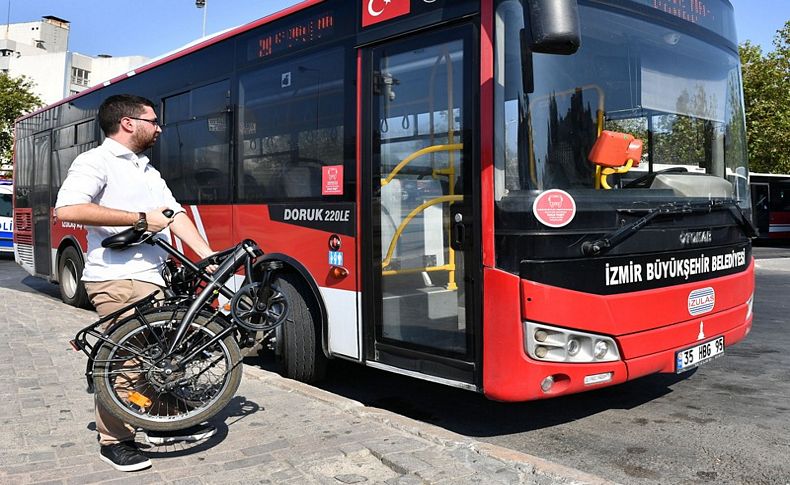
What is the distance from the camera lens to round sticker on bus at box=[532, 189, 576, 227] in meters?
4.07

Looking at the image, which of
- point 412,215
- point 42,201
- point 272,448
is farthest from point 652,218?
point 42,201

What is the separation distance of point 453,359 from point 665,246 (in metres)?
1.51

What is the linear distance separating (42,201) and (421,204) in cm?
882

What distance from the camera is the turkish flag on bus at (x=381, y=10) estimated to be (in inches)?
188

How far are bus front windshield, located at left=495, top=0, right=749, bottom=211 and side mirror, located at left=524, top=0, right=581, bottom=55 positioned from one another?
0.21 metres

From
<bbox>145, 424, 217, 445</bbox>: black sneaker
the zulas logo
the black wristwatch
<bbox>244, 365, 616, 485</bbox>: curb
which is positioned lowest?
<bbox>244, 365, 616, 485</bbox>: curb

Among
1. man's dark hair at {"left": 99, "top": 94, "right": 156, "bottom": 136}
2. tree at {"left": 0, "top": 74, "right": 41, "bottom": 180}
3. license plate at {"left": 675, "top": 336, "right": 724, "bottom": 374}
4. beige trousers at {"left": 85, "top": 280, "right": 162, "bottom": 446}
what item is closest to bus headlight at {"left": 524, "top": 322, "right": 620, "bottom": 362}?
license plate at {"left": 675, "top": 336, "right": 724, "bottom": 374}

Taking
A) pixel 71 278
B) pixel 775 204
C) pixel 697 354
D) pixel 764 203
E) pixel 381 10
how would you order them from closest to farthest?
1. pixel 697 354
2. pixel 381 10
3. pixel 71 278
4. pixel 764 203
5. pixel 775 204

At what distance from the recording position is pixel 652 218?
4.35 m

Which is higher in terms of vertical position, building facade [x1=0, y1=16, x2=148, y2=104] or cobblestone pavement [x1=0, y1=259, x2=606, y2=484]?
building facade [x1=0, y1=16, x2=148, y2=104]

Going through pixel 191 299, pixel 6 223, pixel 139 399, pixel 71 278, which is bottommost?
pixel 139 399

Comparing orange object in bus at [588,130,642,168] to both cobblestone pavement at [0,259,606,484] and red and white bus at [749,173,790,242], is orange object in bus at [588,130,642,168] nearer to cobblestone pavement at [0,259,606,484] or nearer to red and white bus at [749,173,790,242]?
cobblestone pavement at [0,259,606,484]

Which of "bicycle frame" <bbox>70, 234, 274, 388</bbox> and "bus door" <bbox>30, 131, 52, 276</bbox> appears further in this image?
"bus door" <bbox>30, 131, 52, 276</bbox>

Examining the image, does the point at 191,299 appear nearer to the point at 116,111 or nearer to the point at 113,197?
the point at 113,197
